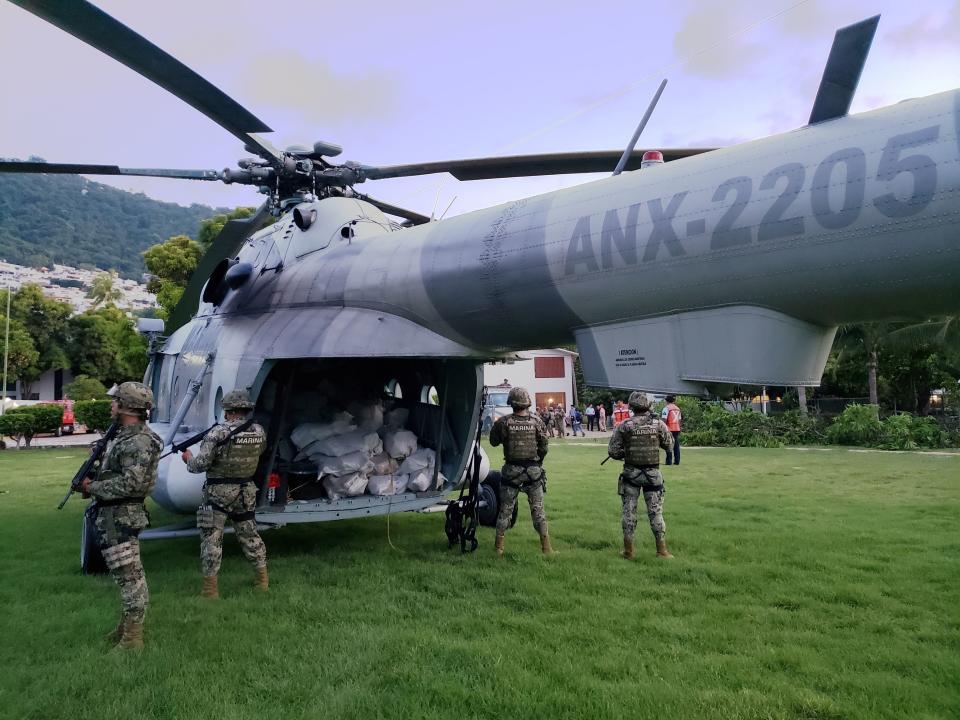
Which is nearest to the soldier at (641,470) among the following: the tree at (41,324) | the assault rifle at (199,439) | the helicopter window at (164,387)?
the assault rifle at (199,439)

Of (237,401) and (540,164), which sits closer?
(237,401)

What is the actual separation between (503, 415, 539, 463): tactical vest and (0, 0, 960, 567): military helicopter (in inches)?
18.7

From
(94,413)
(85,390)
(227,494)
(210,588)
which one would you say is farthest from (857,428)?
(85,390)

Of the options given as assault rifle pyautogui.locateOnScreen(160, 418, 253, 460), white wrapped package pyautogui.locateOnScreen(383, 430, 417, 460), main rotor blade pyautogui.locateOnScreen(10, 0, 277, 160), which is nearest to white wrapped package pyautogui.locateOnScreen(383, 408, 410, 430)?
white wrapped package pyautogui.locateOnScreen(383, 430, 417, 460)

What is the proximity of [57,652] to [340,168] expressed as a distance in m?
5.94

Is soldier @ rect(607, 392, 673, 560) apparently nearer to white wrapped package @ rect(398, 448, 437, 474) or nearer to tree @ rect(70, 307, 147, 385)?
white wrapped package @ rect(398, 448, 437, 474)

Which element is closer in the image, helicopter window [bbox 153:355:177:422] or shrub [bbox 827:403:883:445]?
helicopter window [bbox 153:355:177:422]

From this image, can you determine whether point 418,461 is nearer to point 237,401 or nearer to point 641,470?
point 237,401

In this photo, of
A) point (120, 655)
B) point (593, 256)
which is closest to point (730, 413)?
point (593, 256)

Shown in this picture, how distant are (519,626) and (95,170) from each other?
20.7 ft

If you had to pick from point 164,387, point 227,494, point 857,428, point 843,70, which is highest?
point 843,70

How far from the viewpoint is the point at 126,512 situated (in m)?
4.37

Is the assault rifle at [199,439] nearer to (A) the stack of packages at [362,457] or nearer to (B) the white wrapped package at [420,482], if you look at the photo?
(A) the stack of packages at [362,457]

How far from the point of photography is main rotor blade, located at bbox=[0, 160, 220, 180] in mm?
6227
